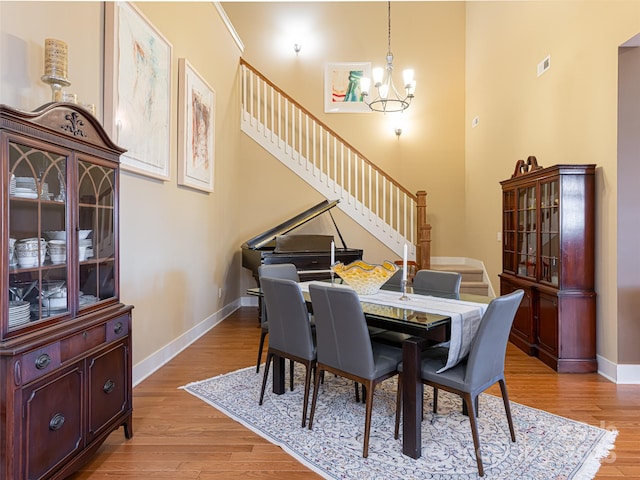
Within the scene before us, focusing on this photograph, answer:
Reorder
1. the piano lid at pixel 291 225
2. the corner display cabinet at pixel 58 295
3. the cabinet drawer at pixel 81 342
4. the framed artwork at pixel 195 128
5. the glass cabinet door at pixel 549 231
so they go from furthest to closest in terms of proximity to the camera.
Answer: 1. the piano lid at pixel 291 225
2. the framed artwork at pixel 195 128
3. the glass cabinet door at pixel 549 231
4. the cabinet drawer at pixel 81 342
5. the corner display cabinet at pixel 58 295

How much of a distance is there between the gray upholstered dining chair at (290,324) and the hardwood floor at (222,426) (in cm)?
49

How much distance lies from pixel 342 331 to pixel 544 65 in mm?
4119

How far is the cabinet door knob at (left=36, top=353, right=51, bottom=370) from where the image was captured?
1.63 m

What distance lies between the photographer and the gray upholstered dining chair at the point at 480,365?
200cm

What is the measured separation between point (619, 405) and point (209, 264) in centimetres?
439

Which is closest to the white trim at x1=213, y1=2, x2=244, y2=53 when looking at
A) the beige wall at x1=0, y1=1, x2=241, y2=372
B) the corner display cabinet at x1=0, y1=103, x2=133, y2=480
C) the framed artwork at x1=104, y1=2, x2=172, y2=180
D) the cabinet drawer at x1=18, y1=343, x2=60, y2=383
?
the beige wall at x1=0, y1=1, x2=241, y2=372

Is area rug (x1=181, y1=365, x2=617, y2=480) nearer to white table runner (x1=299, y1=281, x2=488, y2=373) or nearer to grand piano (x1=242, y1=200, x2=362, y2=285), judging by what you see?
white table runner (x1=299, y1=281, x2=488, y2=373)

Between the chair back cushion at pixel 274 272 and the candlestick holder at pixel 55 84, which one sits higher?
the candlestick holder at pixel 55 84

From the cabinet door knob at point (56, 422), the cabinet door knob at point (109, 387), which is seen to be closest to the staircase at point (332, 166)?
the cabinet door knob at point (109, 387)

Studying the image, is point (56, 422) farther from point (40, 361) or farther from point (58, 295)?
point (58, 295)

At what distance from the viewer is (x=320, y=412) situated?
2719mm

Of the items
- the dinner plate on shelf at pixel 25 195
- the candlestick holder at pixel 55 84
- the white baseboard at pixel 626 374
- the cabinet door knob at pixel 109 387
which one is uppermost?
the candlestick holder at pixel 55 84

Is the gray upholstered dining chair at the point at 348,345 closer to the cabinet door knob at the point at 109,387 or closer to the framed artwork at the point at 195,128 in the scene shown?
the cabinet door knob at the point at 109,387

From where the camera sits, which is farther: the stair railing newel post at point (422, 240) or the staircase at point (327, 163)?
the staircase at point (327, 163)
